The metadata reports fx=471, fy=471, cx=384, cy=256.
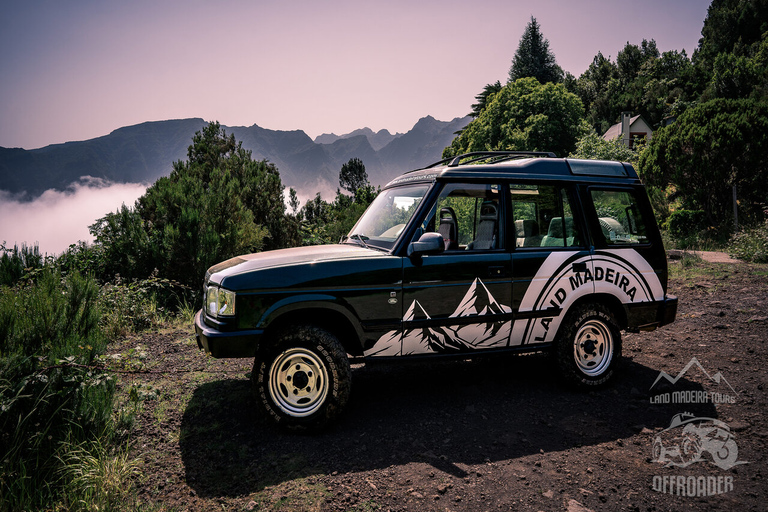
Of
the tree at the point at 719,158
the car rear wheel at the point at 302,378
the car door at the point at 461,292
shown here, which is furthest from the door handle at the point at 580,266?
the tree at the point at 719,158

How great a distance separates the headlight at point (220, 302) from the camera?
12.7ft

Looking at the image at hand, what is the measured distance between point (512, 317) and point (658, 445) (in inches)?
61.1

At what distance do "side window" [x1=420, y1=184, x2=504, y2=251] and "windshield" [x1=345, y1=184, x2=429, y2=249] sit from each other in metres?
0.25

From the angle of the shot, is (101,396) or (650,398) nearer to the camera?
(101,396)

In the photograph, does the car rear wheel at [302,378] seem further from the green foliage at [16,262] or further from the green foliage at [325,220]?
the green foliage at [16,262]

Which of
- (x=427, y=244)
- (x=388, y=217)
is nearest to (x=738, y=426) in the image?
(x=427, y=244)

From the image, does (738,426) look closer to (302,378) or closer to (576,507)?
(576,507)

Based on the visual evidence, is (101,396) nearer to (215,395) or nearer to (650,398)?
(215,395)

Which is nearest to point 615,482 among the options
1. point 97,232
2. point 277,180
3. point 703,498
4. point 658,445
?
point 703,498

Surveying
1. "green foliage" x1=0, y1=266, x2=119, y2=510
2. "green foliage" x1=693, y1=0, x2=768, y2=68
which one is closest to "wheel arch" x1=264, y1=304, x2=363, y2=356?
"green foliage" x1=0, y1=266, x2=119, y2=510

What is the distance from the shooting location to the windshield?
4637 millimetres

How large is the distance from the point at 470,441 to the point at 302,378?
1.51 metres

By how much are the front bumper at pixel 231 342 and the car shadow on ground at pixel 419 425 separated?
2.39 ft

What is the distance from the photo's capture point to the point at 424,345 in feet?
14.1
